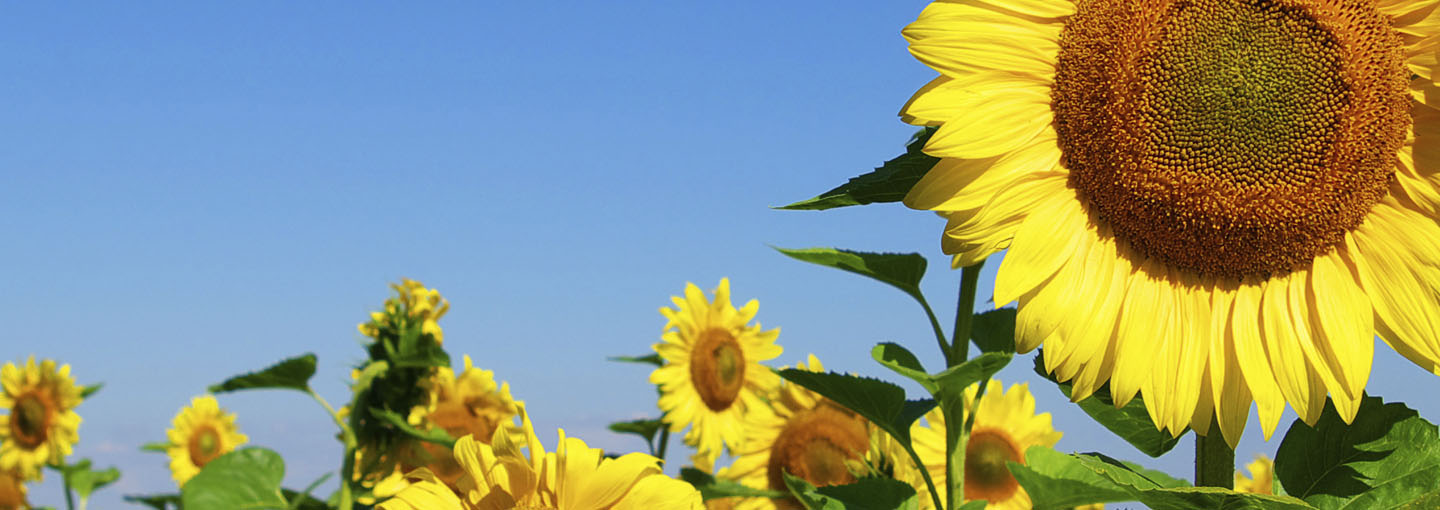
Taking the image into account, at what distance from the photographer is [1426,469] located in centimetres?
221

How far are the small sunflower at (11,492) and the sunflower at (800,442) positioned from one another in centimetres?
649

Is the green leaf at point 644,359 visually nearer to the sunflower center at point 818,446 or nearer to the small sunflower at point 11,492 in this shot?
the sunflower center at point 818,446

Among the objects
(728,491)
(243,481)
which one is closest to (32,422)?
(243,481)

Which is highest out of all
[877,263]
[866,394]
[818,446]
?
[818,446]

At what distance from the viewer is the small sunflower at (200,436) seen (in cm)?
1027

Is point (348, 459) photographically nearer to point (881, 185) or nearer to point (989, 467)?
point (989, 467)

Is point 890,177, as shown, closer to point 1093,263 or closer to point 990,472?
point 1093,263

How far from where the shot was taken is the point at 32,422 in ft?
31.3

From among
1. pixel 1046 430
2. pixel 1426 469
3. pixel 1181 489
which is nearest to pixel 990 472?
pixel 1046 430

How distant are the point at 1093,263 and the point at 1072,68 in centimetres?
35

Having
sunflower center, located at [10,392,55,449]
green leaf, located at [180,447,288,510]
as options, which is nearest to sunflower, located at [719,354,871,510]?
green leaf, located at [180,447,288,510]

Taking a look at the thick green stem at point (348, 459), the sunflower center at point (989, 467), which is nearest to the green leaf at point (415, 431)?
the thick green stem at point (348, 459)

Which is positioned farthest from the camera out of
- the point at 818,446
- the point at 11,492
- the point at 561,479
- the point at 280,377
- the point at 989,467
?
the point at 11,492

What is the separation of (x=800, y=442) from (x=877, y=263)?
3.35m
